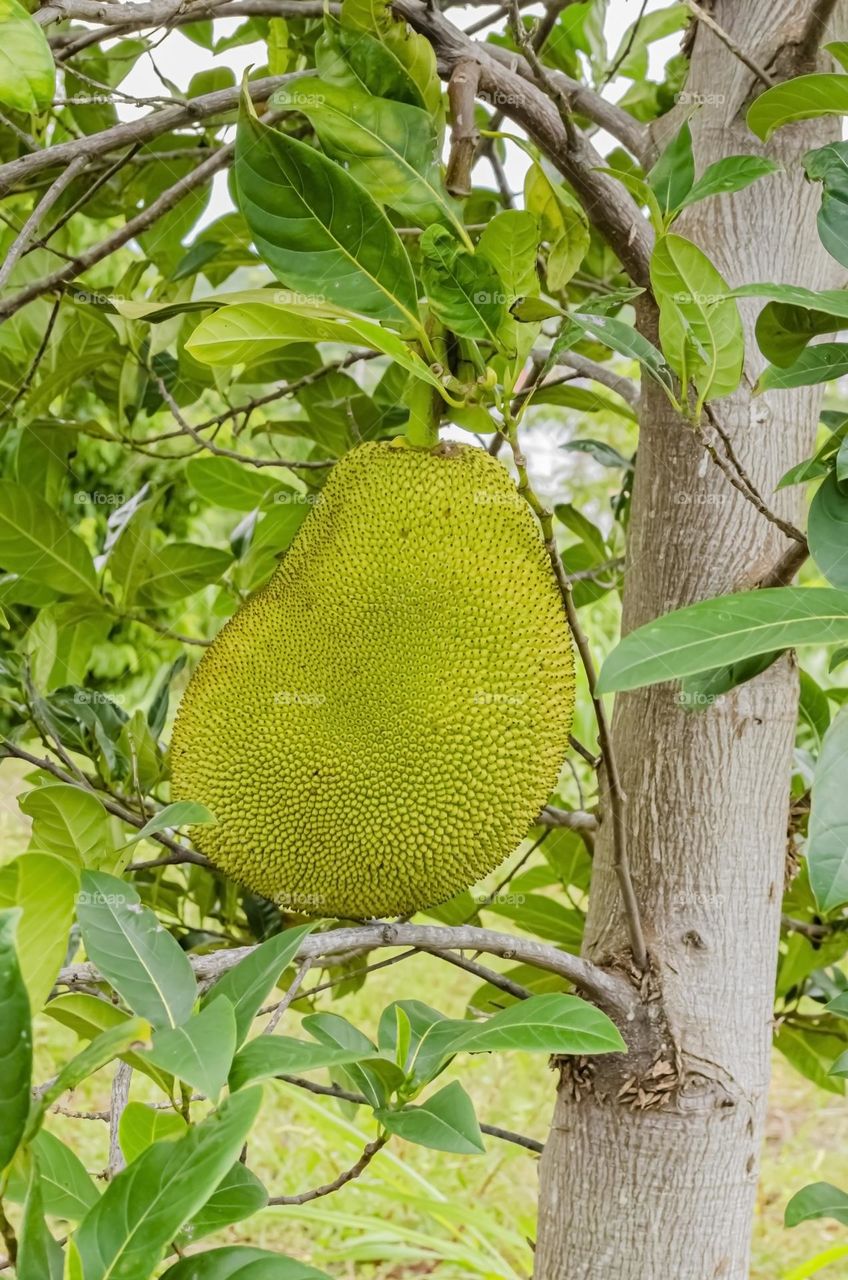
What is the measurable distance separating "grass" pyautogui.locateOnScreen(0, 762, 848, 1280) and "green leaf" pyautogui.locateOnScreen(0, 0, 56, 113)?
3.95 feet

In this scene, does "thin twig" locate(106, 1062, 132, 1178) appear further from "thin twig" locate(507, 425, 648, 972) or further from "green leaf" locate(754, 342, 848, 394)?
"green leaf" locate(754, 342, 848, 394)

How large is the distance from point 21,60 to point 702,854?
0.54 metres

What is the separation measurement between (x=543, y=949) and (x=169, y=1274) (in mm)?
270

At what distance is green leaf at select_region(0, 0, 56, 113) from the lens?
0.44m

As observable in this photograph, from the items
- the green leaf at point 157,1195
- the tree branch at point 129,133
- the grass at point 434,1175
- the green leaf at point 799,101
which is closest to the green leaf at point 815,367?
the green leaf at point 799,101

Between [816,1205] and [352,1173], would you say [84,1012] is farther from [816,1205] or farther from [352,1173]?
[816,1205]

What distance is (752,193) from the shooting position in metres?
0.73

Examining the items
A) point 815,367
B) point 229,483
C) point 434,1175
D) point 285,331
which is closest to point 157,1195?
point 285,331

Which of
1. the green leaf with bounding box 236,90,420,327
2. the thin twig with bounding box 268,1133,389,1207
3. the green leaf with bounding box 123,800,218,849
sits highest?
the green leaf with bounding box 236,90,420,327

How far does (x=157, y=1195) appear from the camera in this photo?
35 centimetres

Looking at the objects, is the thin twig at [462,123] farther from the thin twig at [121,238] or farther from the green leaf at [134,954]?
the green leaf at [134,954]

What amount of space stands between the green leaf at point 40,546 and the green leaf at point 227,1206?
54 cm

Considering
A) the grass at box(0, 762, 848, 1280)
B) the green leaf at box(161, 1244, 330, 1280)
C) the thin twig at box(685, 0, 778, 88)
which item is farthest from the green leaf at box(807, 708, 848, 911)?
the grass at box(0, 762, 848, 1280)

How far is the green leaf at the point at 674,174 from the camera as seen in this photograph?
1.82ft
